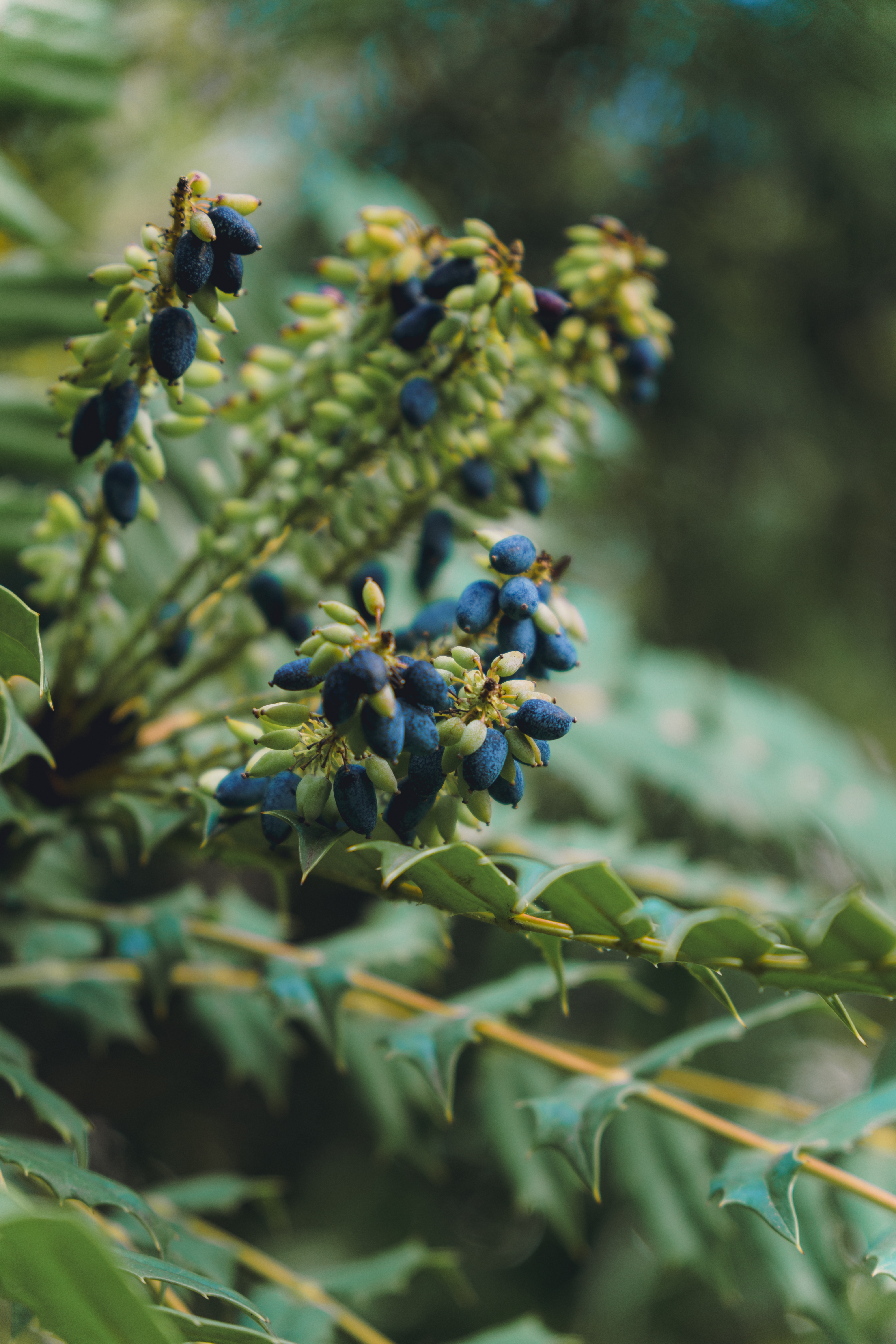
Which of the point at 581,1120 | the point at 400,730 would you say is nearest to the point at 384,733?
the point at 400,730

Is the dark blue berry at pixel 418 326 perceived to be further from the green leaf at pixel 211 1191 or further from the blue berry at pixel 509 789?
the green leaf at pixel 211 1191

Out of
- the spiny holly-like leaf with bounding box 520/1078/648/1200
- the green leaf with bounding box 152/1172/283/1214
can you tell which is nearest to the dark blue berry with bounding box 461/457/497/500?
the spiny holly-like leaf with bounding box 520/1078/648/1200

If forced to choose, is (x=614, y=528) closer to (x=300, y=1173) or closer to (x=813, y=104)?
(x=813, y=104)

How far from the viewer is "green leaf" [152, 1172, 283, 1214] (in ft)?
2.50

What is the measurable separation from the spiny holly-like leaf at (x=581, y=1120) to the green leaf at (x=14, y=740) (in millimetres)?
379

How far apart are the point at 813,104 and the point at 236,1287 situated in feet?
6.55

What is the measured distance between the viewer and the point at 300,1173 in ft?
4.93

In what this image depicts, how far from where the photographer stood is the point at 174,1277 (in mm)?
430

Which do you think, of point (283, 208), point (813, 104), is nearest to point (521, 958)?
point (283, 208)

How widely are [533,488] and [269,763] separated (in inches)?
10.9

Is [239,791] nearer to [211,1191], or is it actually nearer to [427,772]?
[427,772]

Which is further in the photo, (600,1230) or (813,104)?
(813,104)

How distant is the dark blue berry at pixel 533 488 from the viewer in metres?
0.62

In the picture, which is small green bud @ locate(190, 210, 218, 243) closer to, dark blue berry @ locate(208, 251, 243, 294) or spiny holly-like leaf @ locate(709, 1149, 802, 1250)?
dark blue berry @ locate(208, 251, 243, 294)
